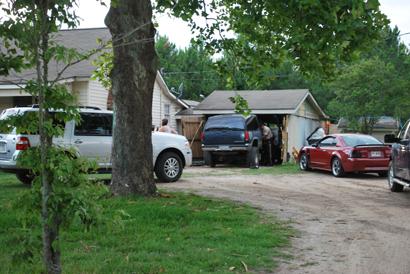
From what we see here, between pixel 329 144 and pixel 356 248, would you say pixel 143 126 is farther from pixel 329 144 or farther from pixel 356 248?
pixel 329 144

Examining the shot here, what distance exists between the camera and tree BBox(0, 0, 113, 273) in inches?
113

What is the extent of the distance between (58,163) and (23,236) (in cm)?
65

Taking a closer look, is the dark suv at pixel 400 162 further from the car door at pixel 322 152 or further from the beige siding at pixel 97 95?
the beige siding at pixel 97 95

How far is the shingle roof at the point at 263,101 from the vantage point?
827 inches

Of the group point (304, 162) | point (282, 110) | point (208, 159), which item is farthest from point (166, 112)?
point (304, 162)

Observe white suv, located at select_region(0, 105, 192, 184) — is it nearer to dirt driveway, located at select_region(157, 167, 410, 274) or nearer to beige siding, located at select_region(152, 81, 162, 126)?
dirt driveway, located at select_region(157, 167, 410, 274)

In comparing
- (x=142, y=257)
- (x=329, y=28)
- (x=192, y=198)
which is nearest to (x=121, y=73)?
(x=192, y=198)

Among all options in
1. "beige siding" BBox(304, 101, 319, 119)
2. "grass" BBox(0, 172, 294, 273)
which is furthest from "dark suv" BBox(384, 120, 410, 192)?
"beige siding" BBox(304, 101, 319, 119)

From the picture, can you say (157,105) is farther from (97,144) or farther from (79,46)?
(97,144)

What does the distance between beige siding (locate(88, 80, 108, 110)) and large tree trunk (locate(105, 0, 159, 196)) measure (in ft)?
30.3

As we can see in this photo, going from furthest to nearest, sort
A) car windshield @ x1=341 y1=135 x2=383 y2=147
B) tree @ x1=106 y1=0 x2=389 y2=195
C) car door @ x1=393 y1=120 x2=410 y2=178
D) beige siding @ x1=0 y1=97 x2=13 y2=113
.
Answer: beige siding @ x1=0 y1=97 x2=13 y2=113, car windshield @ x1=341 y1=135 x2=383 y2=147, car door @ x1=393 y1=120 x2=410 y2=178, tree @ x1=106 y1=0 x2=389 y2=195

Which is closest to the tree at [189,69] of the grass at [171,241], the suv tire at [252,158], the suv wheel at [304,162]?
the suv tire at [252,158]

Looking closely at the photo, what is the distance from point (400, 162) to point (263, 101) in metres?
13.4

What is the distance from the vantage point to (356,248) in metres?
4.95
